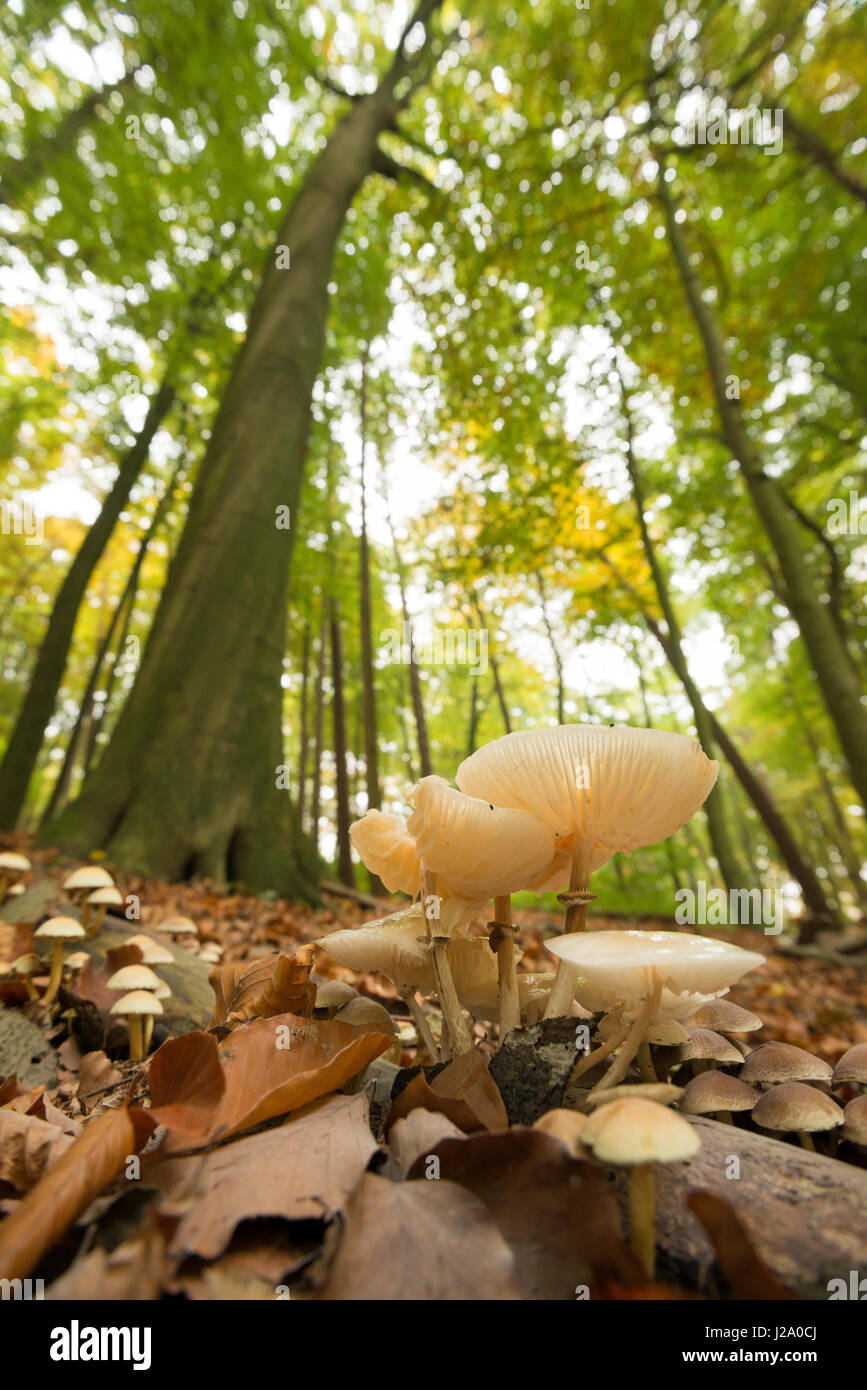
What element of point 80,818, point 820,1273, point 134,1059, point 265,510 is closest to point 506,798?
point 820,1273

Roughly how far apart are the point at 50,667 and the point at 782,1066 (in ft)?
33.0

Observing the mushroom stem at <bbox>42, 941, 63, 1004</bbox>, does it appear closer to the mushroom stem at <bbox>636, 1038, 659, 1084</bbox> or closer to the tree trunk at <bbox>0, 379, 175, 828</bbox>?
the mushroom stem at <bbox>636, 1038, 659, 1084</bbox>

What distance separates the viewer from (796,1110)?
3.49 feet

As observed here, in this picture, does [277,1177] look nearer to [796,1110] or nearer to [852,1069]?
[796,1110]

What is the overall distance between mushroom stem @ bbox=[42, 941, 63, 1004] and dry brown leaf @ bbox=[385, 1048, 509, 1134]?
181cm

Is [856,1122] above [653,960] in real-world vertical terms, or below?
below

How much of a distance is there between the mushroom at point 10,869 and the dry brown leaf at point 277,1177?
2886mm

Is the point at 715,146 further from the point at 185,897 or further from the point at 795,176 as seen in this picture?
the point at 185,897

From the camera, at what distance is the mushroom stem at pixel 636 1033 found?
3.15 feet

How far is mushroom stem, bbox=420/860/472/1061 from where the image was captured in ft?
3.91

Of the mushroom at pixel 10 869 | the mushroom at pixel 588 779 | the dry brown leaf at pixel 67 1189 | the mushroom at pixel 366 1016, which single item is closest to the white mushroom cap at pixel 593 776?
the mushroom at pixel 588 779

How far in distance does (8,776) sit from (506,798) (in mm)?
9210

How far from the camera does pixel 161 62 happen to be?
8047 mm

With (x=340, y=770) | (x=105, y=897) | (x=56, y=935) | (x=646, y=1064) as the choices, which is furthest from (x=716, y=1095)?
(x=340, y=770)
